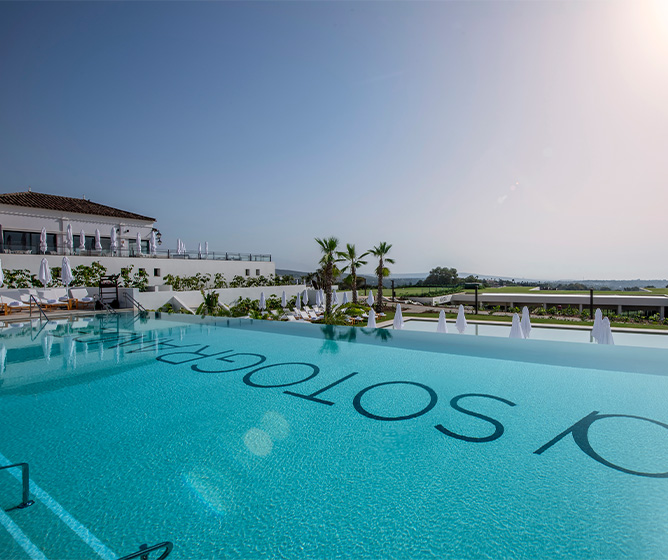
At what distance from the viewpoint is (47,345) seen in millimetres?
9820

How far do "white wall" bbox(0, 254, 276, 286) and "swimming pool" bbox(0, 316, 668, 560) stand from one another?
1752cm

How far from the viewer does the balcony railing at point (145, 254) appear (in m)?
21.4

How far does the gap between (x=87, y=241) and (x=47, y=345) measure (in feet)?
74.6

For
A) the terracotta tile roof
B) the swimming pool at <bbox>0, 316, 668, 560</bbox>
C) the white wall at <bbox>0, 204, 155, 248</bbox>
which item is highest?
the terracotta tile roof

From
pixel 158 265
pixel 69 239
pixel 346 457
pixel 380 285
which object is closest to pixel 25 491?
pixel 346 457

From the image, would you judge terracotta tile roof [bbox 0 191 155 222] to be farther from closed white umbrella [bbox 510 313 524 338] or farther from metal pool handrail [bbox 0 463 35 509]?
closed white umbrella [bbox 510 313 524 338]

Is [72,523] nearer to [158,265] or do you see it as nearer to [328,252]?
[328,252]

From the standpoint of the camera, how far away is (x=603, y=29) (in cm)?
1155

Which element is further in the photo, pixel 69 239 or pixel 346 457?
pixel 69 239

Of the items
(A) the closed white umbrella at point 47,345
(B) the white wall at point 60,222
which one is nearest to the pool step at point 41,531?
(A) the closed white umbrella at point 47,345

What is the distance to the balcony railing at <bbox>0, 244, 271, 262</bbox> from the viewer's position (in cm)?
2136

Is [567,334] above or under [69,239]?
under

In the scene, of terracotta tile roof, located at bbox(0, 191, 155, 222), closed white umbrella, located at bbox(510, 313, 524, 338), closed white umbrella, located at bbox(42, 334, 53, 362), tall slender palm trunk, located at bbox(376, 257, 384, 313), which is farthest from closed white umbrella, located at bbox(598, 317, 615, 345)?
terracotta tile roof, located at bbox(0, 191, 155, 222)

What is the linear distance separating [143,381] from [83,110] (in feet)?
63.7
